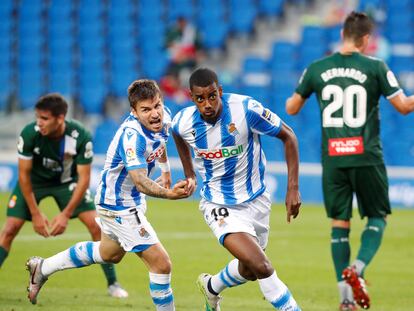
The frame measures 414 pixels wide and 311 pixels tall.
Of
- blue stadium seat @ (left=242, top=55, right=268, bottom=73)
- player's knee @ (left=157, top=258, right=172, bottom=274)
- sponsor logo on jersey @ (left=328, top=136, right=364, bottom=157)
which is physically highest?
Result: blue stadium seat @ (left=242, top=55, right=268, bottom=73)

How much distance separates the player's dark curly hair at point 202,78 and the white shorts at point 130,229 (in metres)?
1.16

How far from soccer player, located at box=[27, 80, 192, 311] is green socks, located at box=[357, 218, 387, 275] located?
6.03 ft

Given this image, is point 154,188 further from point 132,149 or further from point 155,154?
point 155,154

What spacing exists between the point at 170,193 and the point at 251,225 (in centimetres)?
92

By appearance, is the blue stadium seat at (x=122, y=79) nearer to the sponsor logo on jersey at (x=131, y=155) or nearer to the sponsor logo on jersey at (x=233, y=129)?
the sponsor logo on jersey at (x=233, y=129)

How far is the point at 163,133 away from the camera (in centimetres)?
768

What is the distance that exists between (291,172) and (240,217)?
532 millimetres

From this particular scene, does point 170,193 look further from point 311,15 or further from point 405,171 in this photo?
point 311,15

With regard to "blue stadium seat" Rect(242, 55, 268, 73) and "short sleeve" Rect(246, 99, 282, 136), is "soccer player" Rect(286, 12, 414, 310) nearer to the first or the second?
"short sleeve" Rect(246, 99, 282, 136)

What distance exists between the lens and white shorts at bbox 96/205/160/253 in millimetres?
7539

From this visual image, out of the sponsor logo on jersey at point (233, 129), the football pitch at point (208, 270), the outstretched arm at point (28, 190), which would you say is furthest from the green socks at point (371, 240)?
the outstretched arm at point (28, 190)

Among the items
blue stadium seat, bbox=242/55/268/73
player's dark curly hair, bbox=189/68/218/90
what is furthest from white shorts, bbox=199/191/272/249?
blue stadium seat, bbox=242/55/268/73

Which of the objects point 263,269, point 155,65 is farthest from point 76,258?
point 155,65

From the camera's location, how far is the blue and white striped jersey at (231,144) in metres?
7.55
